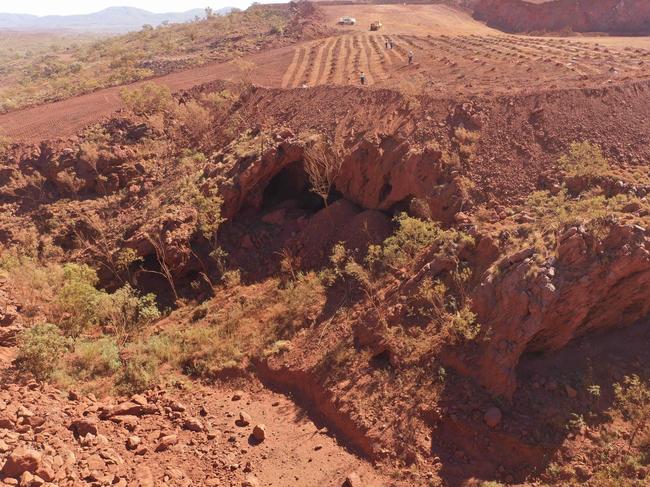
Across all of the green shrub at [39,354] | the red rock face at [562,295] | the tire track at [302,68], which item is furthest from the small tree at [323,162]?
the green shrub at [39,354]

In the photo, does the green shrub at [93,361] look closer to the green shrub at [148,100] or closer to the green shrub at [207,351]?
the green shrub at [207,351]

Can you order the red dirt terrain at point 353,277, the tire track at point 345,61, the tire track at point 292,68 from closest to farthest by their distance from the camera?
the red dirt terrain at point 353,277 → the tire track at point 345,61 → the tire track at point 292,68

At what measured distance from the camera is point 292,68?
30547 mm

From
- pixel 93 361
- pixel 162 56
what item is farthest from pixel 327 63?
pixel 93 361

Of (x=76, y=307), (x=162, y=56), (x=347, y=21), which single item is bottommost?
(x=76, y=307)

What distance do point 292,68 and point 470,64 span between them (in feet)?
38.9

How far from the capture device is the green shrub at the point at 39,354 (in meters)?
12.5

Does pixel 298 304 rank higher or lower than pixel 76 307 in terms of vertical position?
lower

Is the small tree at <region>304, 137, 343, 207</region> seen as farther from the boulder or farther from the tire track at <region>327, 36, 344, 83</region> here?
the boulder

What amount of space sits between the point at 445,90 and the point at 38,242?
67.2 feet

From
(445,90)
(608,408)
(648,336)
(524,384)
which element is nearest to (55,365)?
(524,384)

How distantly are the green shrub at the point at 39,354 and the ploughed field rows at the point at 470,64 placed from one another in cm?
1827

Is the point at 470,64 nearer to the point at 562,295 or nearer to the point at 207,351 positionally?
the point at 562,295

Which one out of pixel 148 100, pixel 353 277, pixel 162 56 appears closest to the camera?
pixel 353 277
